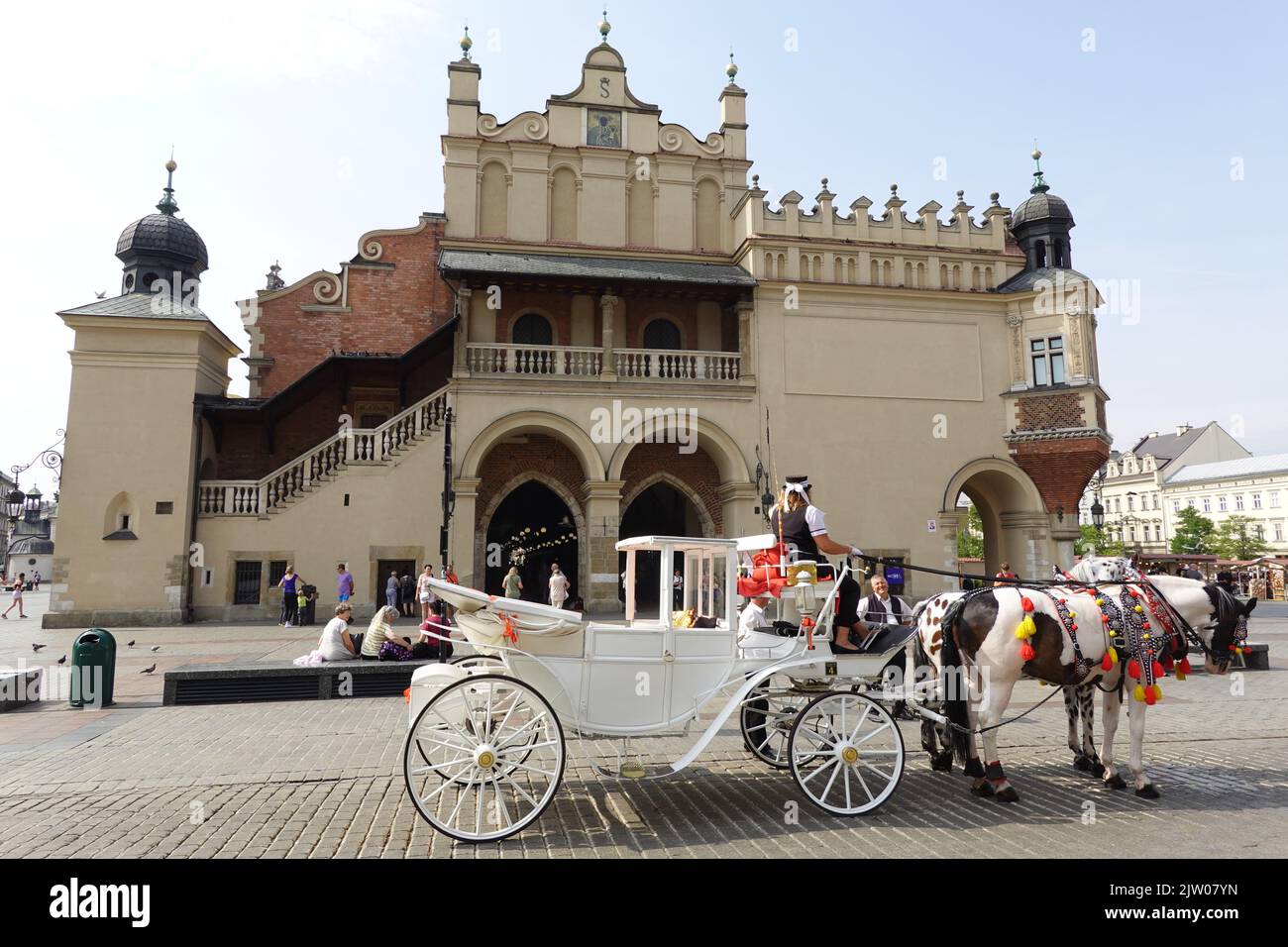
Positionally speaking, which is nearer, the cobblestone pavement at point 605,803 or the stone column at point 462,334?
the cobblestone pavement at point 605,803

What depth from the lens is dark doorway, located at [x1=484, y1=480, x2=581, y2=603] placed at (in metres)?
23.0

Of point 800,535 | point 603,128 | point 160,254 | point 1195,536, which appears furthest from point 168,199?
point 1195,536

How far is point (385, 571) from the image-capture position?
19.3 m

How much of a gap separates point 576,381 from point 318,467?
6909 millimetres

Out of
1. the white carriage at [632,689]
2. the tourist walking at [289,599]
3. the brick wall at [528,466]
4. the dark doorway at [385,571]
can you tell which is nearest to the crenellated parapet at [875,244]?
the brick wall at [528,466]

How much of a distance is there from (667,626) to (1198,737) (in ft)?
20.0

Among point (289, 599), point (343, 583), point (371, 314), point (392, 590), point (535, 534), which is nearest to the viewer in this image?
point (343, 583)

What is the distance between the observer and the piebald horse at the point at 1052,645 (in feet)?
18.8

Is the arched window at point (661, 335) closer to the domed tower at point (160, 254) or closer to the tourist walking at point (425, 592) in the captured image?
the tourist walking at point (425, 592)

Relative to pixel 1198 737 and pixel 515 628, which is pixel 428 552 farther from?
pixel 1198 737

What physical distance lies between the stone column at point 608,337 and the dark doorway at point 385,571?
691cm

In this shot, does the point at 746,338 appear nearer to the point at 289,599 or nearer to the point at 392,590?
the point at 392,590

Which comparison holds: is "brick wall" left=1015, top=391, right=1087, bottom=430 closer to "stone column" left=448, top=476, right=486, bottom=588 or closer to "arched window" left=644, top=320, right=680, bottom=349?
"arched window" left=644, top=320, right=680, bottom=349

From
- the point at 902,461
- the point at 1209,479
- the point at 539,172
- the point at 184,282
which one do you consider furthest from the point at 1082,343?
the point at 1209,479
